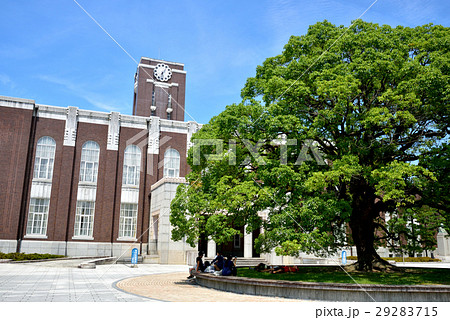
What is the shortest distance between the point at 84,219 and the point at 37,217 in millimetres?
3940

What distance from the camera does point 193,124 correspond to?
38.7 m

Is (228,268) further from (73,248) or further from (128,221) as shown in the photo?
(73,248)

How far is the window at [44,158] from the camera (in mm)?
34094

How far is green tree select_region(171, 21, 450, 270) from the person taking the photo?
41.7 ft

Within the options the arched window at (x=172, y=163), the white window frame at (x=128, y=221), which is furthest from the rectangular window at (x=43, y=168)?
→ the arched window at (x=172, y=163)

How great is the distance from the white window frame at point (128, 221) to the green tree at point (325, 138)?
69.0ft

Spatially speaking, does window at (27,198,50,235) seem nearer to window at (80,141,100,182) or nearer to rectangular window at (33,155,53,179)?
rectangular window at (33,155,53,179)

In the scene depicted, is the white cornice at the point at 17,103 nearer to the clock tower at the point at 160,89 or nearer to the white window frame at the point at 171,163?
the white window frame at the point at 171,163

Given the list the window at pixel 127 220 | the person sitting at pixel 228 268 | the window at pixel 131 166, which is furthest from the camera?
the window at pixel 131 166

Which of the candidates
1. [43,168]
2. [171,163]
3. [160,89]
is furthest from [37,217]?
[160,89]

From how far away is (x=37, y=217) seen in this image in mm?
33375

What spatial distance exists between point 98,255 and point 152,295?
81.7ft

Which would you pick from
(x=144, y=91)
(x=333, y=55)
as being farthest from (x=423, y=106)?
(x=144, y=91)

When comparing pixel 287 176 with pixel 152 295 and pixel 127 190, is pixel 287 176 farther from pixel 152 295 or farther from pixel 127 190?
pixel 127 190
